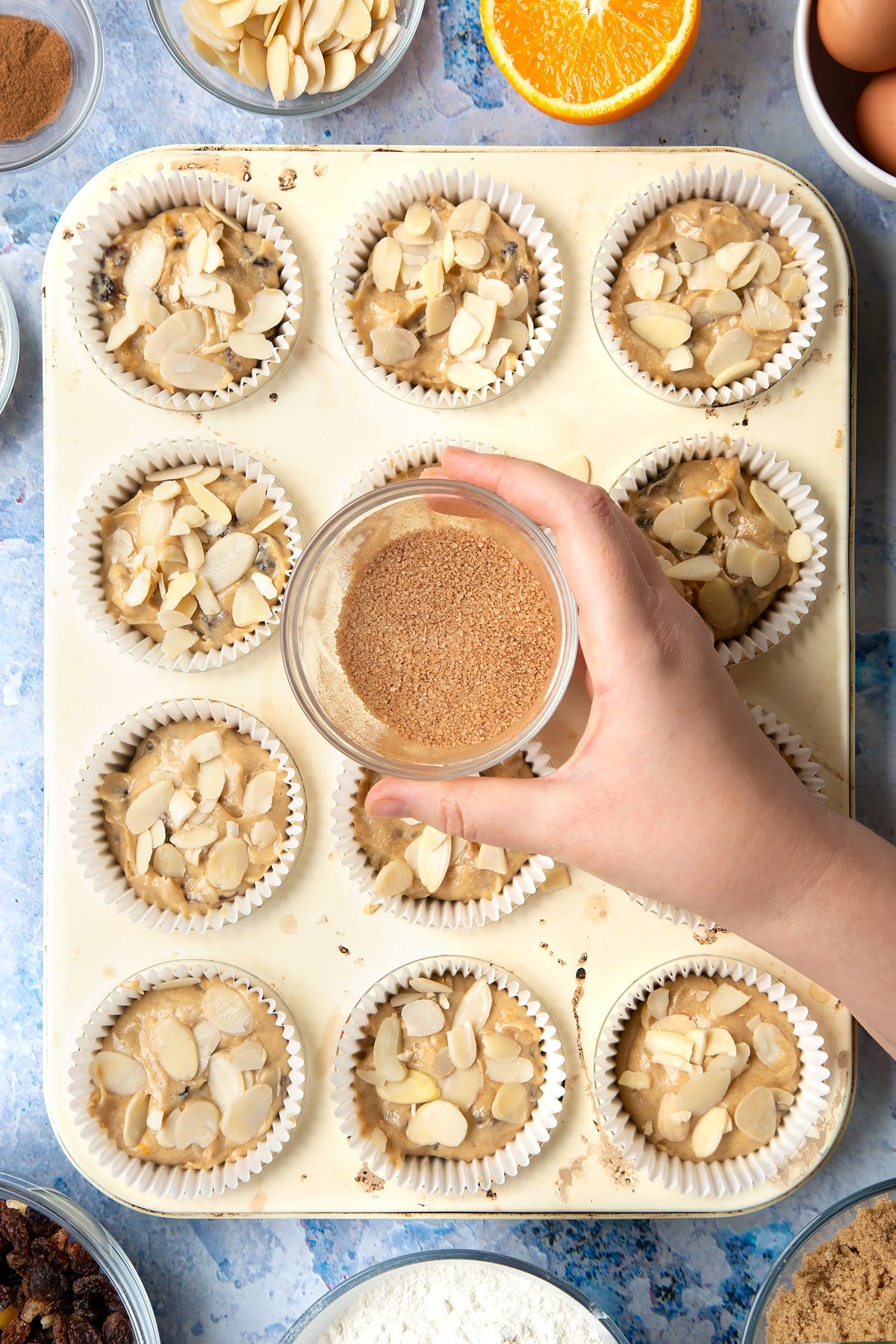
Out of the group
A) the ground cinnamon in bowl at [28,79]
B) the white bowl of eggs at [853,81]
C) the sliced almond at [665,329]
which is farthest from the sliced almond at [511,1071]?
the ground cinnamon in bowl at [28,79]

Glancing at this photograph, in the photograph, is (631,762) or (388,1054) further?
(388,1054)

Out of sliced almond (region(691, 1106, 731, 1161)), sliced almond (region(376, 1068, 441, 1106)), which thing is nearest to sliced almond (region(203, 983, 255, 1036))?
sliced almond (region(376, 1068, 441, 1106))

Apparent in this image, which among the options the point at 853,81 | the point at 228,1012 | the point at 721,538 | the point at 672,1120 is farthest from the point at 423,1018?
the point at 853,81

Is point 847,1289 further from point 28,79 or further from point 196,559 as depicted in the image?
point 28,79

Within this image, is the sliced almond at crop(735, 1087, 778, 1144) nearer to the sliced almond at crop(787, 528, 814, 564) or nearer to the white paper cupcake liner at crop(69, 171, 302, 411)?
the sliced almond at crop(787, 528, 814, 564)

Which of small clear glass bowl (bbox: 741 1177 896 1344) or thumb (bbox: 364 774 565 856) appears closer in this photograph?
thumb (bbox: 364 774 565 856)

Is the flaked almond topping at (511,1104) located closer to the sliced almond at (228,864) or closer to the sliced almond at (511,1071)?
the sliced almond at (511,1071)
